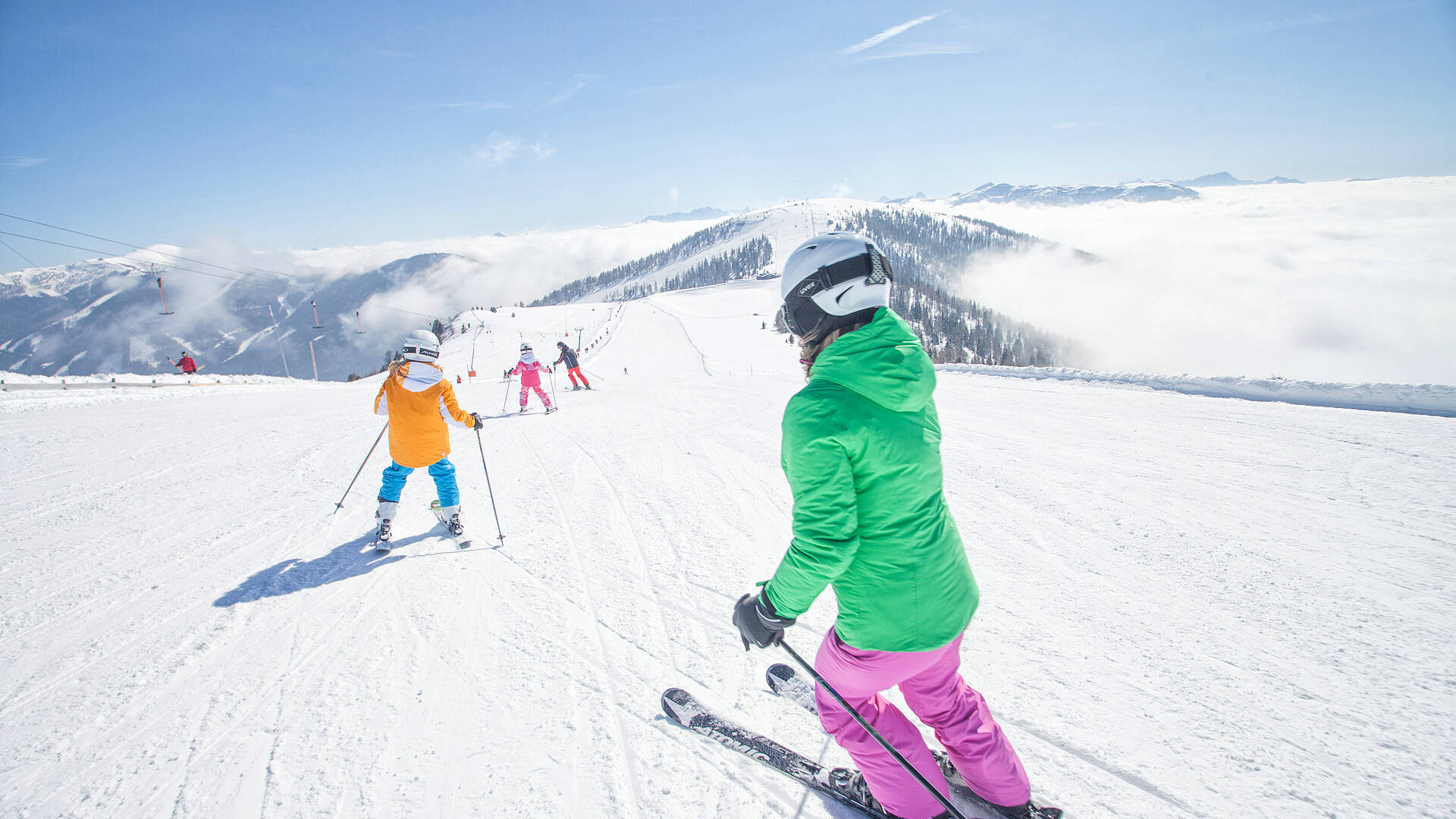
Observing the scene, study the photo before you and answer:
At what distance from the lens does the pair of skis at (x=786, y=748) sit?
2316 millimetres

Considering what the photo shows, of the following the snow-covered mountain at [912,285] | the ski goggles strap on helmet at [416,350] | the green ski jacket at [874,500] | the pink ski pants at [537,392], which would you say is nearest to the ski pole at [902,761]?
the green ski jacket at [874,500]

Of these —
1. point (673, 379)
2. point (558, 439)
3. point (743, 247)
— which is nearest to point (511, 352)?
point (673, 379)

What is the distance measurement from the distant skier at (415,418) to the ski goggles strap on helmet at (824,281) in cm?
410

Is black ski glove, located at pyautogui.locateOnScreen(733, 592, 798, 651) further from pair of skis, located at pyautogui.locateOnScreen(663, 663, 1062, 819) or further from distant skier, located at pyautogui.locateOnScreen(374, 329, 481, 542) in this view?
distant skier, located at pyautogui.locateOnScreen(374, 329, 481, 542)

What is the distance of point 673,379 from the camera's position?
1762 centimetres

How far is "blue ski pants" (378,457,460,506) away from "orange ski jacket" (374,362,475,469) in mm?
87

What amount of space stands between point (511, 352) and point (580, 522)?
30342mm

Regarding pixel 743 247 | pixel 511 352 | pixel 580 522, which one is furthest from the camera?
pixel 743 247

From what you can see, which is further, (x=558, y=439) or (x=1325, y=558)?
(x=558, y=439)

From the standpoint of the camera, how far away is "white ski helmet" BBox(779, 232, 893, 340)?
1.94 meters

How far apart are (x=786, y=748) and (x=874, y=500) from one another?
5.12ft

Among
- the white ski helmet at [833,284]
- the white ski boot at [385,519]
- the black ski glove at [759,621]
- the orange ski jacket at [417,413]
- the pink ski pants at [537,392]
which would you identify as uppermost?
the white ski helmet at [833,284]

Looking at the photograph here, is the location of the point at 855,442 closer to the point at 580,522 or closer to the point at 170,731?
the point at 170,731

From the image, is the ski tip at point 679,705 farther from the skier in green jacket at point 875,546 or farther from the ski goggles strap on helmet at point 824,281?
the ski goggles strap on helmet at point 824,281
